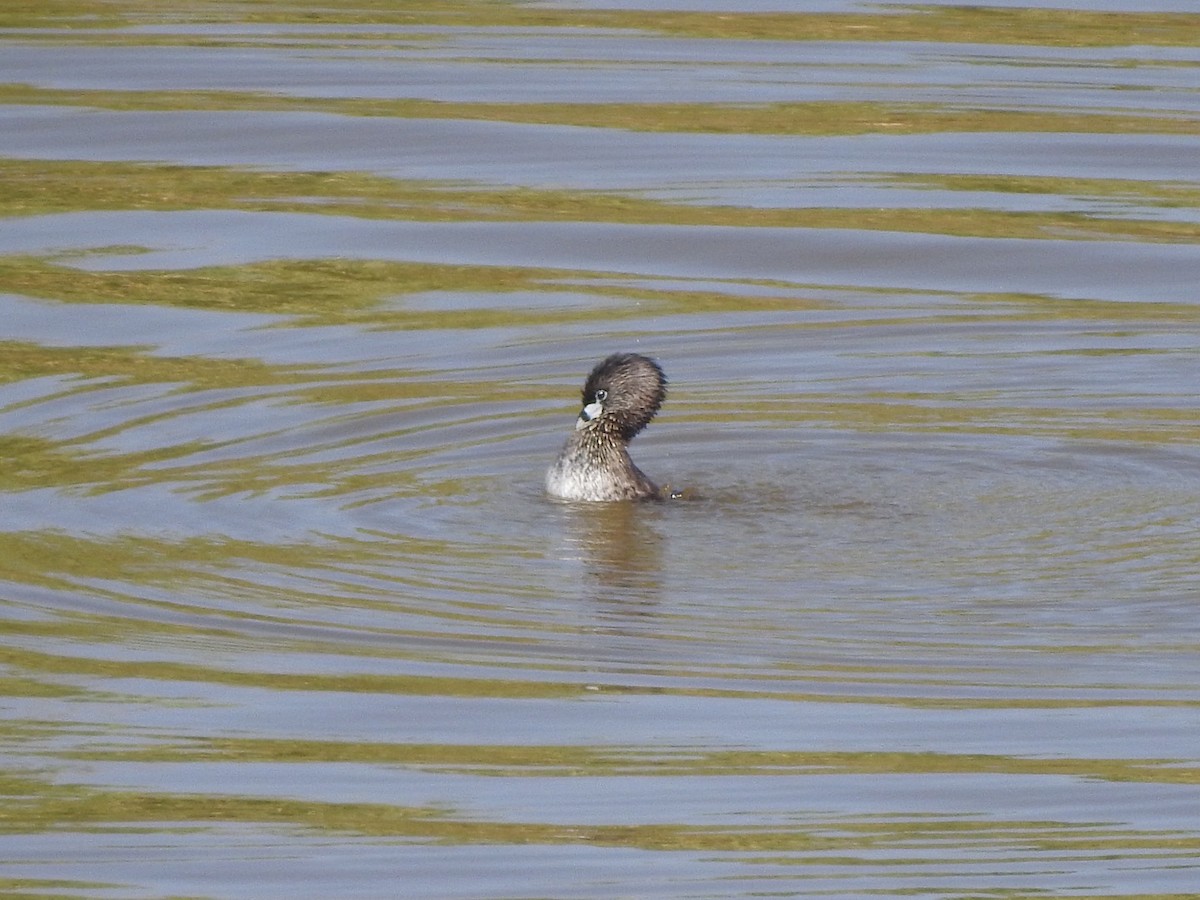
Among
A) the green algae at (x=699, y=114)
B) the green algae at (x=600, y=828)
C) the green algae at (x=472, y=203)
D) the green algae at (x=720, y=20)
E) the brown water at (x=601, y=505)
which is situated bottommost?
the green algae at (x=600, y=828)

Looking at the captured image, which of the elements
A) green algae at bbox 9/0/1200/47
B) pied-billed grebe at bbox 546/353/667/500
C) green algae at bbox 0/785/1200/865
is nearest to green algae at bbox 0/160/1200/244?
pied-billed grebe at bbox 546/353/667/500

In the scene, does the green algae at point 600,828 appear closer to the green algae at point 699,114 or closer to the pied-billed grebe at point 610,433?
the pied-billed grebe at point 610,433

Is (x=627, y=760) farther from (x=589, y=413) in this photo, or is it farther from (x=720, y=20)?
(x=720, y=20)

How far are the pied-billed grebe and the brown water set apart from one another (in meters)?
0.14

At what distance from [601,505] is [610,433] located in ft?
1.13

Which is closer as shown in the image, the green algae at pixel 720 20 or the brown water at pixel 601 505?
the brown water at pixel 601 505

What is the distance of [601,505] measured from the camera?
11.1 metres

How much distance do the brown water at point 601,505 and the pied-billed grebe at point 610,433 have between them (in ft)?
0.45

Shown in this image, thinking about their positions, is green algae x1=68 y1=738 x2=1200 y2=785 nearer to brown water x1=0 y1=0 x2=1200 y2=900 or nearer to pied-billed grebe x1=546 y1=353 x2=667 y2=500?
brown water x1=0 y1=0 x2=1200 y2=900

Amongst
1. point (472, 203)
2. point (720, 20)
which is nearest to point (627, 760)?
point (472, 203)

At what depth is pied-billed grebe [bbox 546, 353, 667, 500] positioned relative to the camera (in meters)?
11.1

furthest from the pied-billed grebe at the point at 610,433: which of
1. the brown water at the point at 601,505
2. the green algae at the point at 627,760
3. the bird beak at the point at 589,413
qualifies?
the green algae at the point at 627,760

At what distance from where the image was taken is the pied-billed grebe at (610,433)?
11109 mm

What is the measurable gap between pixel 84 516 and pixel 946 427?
3.86m
